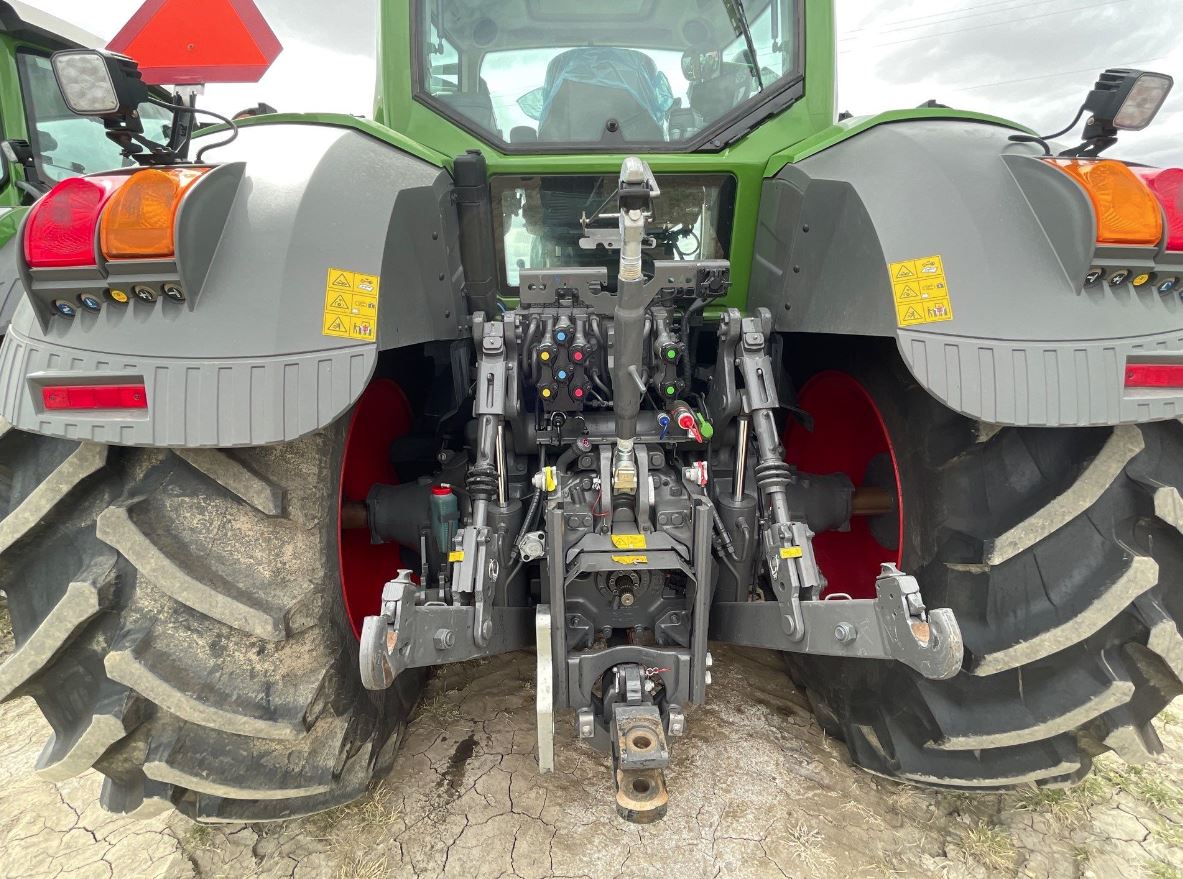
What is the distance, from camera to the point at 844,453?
8.07 ft

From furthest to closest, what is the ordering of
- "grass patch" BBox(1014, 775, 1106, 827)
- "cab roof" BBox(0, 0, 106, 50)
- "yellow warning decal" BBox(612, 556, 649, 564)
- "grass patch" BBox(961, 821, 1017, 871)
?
1. "cab roof" BBox(0, 0, 106, 50)
2. "grass patch" BBox(1014, 775, 1106, 827)
3. "grass patch" BBox(961, 821, 1017, 871)
4. "yellow warning decal" BBox(612, 556, 649, 564)

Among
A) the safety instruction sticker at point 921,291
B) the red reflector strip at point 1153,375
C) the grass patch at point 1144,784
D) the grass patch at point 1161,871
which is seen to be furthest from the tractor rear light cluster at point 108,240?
the grass patch at point 1144,784

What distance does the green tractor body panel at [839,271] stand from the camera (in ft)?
4.08

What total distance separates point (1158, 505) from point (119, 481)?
80.7 inches

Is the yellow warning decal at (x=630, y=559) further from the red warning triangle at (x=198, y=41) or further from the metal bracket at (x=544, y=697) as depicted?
the red warning triangle at (x=198, y=41)

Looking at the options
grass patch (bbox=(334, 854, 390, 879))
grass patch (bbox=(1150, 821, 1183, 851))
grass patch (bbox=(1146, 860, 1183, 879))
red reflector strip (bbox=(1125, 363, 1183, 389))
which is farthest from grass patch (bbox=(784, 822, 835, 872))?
red reflector strip (bbox=(1125, 363, 1183, 389))

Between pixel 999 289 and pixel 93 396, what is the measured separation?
170 centimetres

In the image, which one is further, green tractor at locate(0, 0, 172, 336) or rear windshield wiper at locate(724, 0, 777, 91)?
green tractor at locate(0, 0, 172, 336)

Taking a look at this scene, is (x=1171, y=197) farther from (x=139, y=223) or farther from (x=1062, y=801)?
(x=139, y=223)

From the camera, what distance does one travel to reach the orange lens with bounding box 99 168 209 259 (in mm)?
1195

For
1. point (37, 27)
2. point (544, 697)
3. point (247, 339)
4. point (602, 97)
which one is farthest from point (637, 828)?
point (37, 27)

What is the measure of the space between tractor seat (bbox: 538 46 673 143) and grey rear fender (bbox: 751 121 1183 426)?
31.7 inches

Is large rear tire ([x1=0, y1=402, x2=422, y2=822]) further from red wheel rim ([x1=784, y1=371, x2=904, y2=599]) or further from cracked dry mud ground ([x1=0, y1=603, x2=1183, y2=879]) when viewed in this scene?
red wheel rim ([x1=784, y1=371, x2=904, y2=599])

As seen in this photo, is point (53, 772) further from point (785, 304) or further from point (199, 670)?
point (785, 304)
